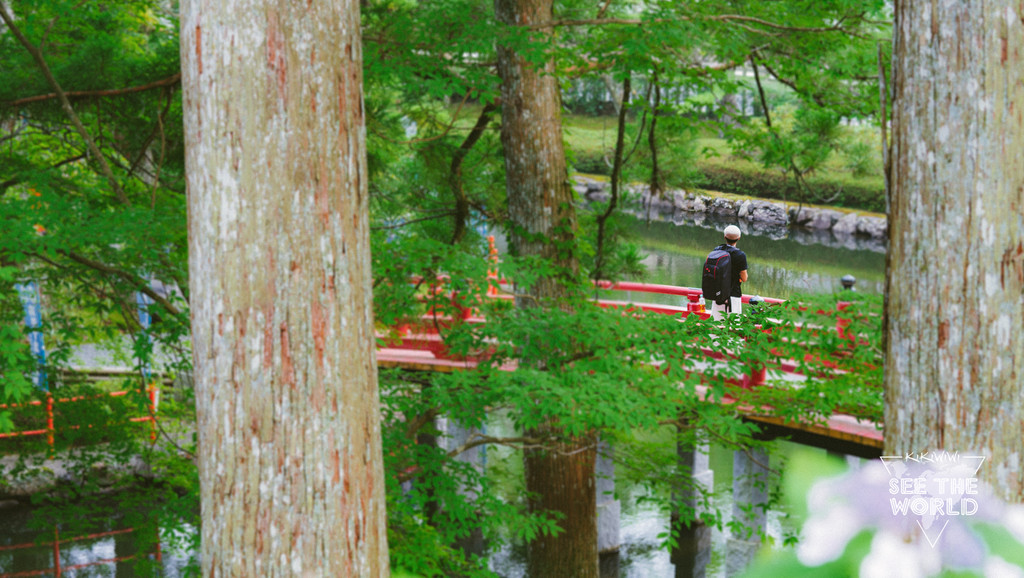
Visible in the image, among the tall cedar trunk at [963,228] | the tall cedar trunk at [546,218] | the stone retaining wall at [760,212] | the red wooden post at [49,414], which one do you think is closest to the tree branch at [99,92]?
the red wooden post at [49,414]

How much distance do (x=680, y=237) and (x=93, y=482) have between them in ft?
17.2

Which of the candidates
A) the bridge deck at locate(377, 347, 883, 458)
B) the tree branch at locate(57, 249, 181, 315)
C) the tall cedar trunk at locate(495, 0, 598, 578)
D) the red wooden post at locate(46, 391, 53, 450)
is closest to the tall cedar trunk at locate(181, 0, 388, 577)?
the tree branch at locate(57, 249, 181, 315)

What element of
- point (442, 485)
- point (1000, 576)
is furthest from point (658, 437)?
point (1000, 576)

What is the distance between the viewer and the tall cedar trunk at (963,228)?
1846 mm

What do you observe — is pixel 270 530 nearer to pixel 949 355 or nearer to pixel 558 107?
pixel 949 355

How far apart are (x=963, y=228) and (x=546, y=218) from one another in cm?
371

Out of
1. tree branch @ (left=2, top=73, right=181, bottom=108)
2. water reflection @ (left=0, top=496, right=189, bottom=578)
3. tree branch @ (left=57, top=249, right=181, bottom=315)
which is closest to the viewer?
tree branch @ (left=57, top=249, right=181, bottom=315)

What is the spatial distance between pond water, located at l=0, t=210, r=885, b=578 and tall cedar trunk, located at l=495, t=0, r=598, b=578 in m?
0.53

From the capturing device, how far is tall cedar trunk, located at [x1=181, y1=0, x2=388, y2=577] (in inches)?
78.6

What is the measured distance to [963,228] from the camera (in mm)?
1867

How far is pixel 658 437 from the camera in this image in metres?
11.5

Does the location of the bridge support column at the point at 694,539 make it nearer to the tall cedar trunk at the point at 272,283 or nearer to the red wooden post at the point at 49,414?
the red wooden post at the point at 49,414

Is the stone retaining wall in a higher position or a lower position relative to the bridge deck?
higher

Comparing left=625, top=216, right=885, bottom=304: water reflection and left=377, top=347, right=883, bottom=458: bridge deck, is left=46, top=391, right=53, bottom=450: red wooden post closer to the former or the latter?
left=377, top=347, right=883, bottom=458: bridge deck
